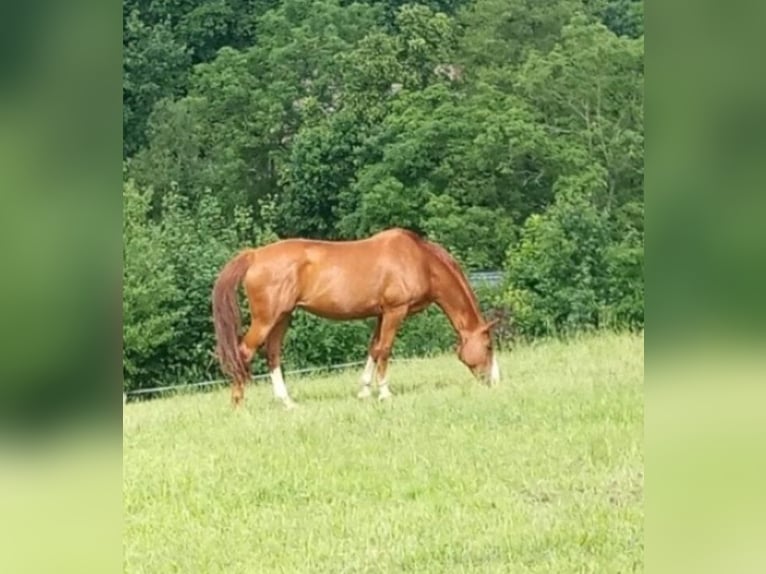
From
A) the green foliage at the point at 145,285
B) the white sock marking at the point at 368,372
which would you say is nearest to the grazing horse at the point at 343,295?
the white sock marking at the point at 368,372

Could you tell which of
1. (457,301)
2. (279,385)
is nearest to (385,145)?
(457,301)

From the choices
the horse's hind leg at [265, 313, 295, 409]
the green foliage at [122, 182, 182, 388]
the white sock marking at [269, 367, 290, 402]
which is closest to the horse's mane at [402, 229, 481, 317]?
the horse's hind leg at [265, 313, 295, 409]

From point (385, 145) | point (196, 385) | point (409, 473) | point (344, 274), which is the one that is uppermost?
point (385, 145)

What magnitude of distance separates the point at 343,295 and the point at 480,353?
45 centimetres

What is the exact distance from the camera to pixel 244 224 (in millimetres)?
3705

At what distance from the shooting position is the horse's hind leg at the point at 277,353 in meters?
3.73

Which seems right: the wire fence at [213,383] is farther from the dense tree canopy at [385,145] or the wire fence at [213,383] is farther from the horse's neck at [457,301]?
the horse's neck at [457,301]

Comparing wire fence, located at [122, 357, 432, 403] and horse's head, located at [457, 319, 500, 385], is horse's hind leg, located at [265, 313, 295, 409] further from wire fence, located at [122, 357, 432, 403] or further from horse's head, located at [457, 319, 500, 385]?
horse's head, located at [457, 319, 500, 385]

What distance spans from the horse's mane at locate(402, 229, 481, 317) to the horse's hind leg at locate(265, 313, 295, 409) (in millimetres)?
464

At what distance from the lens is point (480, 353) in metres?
3.69

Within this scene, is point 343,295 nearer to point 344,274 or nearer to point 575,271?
point 344,274
